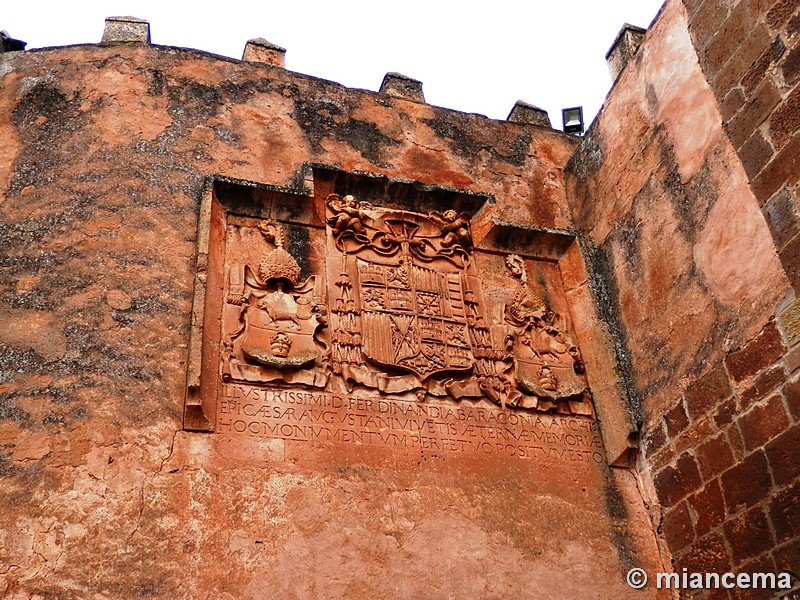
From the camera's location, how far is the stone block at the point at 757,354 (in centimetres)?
427

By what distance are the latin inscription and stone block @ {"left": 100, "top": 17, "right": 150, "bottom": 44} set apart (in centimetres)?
326

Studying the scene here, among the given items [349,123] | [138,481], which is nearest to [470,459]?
[138,481]

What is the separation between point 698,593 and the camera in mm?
4641

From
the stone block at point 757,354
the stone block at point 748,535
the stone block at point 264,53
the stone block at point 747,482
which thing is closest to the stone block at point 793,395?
the stone block at point 757,354

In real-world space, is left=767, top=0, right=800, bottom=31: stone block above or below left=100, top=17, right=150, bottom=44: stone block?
below

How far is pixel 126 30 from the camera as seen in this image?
6.54 meters

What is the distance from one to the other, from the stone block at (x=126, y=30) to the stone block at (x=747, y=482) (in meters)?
5.25

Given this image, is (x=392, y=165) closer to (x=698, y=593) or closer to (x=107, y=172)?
(x=107, y=172)

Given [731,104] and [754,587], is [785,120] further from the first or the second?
[754,587]

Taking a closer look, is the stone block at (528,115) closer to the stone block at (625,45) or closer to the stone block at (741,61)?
the stone block at (625,45)

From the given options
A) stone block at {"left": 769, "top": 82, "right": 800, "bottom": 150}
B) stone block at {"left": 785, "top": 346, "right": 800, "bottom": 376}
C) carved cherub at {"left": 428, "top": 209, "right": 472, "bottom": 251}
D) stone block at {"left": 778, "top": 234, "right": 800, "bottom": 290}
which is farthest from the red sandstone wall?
stone block at {"left": 769, "top": 82, "right": 800, "bottom": 150}

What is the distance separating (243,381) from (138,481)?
0.86 m

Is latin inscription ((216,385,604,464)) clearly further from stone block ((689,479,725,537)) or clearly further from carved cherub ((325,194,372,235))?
carved cherub ((325,194,372,235))

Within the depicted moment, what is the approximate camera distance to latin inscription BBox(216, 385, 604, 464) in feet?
15.7
